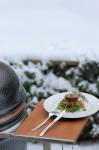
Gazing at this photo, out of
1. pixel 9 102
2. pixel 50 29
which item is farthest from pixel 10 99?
pixel 50 29

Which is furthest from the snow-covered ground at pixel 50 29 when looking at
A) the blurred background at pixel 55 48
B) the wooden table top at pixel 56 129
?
the wooden table top at pixel 56 129

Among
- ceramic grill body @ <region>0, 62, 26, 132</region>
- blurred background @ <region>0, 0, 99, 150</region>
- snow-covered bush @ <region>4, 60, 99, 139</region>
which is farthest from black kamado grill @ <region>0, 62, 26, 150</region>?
snow-covered bush @ <region>4, 60, 99, 139</region>

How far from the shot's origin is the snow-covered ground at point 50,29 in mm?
2539

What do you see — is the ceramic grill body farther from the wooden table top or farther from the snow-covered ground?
the snow-covered ground

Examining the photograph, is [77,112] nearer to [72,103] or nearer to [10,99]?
[72,103]

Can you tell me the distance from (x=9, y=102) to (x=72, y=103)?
28cm

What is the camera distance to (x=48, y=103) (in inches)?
55.6

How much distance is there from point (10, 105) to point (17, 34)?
4.46 feet

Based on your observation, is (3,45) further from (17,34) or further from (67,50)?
(67,50)

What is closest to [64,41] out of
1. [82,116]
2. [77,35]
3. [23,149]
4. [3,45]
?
[77,35]

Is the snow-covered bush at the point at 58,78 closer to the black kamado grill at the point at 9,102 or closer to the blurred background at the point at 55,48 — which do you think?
the blurred background at the point at 55,48

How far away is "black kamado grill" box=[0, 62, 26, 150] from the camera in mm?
1437

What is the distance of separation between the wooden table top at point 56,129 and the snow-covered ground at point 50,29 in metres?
1.20

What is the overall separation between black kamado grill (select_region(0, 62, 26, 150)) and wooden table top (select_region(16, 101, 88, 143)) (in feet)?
0.42
